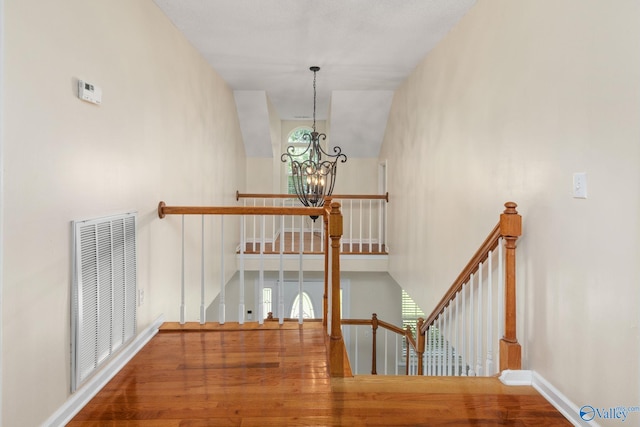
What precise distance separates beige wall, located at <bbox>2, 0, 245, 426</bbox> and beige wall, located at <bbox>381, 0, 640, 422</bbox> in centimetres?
252

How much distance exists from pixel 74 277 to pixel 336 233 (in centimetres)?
144

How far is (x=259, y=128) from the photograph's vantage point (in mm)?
6723

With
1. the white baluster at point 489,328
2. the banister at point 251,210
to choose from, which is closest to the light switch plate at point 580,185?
the white baluster at point 489,328

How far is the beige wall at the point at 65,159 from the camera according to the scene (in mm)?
1589

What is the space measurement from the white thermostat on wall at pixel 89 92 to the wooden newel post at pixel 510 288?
2.46 m

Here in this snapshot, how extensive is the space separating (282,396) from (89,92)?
1.98 m

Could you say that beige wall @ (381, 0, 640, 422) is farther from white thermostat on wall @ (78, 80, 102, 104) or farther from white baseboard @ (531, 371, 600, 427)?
white thermostat on wall @ (78, 80, 102, 104)

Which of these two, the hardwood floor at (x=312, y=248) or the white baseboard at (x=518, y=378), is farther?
the hardwood floor at (x=312, y=248)

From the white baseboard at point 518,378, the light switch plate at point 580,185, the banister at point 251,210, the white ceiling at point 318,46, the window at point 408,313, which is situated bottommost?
the window at point 408,313

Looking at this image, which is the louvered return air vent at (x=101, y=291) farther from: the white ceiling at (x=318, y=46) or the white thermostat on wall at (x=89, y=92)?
the white ceiling at (x=318, y=46)

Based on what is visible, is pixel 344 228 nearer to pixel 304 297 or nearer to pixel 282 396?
pixel 304 297

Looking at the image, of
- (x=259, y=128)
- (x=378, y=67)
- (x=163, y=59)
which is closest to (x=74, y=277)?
(x=163, y=59)

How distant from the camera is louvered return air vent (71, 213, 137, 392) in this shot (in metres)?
2.00

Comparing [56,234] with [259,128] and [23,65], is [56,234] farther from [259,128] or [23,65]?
[259,128]
